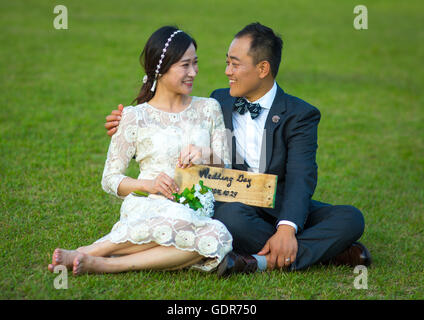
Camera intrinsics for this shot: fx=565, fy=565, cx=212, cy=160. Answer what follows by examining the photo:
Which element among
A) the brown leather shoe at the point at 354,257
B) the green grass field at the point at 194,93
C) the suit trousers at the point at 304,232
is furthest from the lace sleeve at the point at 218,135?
the brown leather shoe at the point at 354,257

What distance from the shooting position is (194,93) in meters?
12.3

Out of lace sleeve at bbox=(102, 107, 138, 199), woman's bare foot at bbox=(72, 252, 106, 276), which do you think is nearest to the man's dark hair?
lace sleeve at bbox=(102, 107, 138, 199)

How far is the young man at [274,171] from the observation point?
4.88m

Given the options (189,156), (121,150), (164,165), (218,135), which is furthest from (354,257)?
(121,150)

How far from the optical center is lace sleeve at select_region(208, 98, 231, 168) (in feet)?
17.0

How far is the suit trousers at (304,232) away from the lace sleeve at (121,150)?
0.93m

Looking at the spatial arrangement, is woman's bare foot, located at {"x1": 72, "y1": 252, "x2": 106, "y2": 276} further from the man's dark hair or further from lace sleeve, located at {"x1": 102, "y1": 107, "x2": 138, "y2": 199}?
the man's dark hair

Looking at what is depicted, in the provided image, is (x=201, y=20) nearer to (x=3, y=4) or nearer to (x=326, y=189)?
(x=3, y=4)

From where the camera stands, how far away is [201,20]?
22.5 meters

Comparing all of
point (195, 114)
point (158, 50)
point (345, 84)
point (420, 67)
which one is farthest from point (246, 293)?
point (420, 67)

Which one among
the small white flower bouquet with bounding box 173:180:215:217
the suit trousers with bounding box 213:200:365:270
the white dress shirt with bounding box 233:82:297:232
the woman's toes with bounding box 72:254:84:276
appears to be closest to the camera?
the woman's toes with bounding box 72:254:84:276

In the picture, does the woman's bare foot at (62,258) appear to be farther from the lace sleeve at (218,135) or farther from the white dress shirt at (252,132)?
the white dress shirt at (252,132)

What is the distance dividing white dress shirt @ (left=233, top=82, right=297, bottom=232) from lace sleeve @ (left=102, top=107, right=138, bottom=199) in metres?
1.03

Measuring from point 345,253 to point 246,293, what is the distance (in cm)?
123
